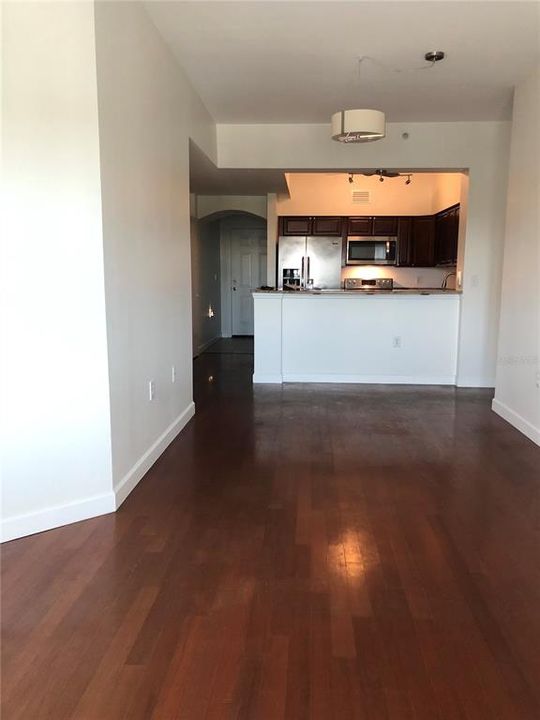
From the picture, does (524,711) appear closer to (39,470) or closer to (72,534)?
(72,534)

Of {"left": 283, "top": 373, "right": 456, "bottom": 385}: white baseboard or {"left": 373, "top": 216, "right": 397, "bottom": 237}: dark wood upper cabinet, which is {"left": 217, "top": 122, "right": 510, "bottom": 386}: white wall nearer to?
{"left": 283, "top": 373, "right": 456, "bottom": 385}: white baseboard

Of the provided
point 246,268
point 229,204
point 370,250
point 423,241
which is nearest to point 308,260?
point 370,250

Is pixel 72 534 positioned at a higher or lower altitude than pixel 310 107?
lower

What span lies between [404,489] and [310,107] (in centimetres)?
353

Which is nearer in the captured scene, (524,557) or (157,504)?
(524,557)

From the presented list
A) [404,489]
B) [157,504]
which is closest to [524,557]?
[404,489]

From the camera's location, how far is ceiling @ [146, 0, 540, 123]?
10.2 ft

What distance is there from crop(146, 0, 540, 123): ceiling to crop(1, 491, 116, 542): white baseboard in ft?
8.87

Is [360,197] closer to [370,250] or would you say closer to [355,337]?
[370,250]

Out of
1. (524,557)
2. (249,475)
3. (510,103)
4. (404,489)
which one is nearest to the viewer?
(524,557)

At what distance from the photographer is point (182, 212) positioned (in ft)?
13.6

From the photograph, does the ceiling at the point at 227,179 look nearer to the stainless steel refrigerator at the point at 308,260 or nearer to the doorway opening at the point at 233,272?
the stainless steel refrigerator at the point at 308,260

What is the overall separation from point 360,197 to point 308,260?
4.50 ft

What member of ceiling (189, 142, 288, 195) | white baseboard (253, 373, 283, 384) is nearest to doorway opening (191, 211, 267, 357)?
ceiling (189, 142, 288, 195)
